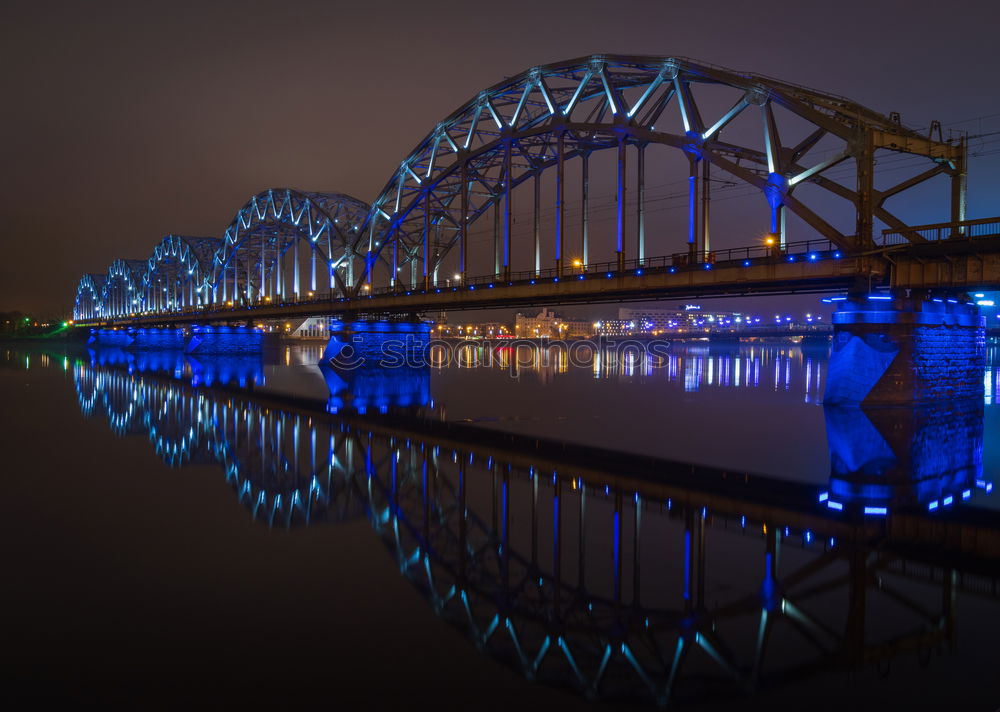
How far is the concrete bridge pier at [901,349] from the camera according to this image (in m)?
27.0

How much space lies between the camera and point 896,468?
56.9 ft

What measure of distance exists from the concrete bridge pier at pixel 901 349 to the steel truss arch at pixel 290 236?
172 feet

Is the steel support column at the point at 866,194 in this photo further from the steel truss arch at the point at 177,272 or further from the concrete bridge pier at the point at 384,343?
the steel truss arch at the point at 177,272

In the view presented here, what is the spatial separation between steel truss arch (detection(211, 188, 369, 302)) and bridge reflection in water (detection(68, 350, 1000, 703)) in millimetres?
54750

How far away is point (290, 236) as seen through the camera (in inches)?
4240

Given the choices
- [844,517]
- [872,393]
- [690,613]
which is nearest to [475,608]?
[690,613]

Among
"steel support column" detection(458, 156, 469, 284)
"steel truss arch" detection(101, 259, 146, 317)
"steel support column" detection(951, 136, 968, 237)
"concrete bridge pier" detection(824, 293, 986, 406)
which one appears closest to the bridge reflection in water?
"concrete bridge pier" detection(824, 293, 986, 406)

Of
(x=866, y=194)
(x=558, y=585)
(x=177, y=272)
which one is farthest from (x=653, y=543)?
(x=177, y=272)

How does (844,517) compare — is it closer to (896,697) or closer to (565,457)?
(896,697)

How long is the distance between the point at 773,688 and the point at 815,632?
1563mm

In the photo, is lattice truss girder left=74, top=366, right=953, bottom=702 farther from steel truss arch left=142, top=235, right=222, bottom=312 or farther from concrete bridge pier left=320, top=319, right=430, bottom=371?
steel truss arch left=142, top=235, right=222, bottom=312

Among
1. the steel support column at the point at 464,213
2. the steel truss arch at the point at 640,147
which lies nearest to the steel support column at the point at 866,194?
the steel truss arch at the point at 640,147

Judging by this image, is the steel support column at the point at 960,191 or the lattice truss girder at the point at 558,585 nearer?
the lattice truss girder at the point at 558,585

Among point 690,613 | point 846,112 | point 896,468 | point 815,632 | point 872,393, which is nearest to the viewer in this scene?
point 815,632
